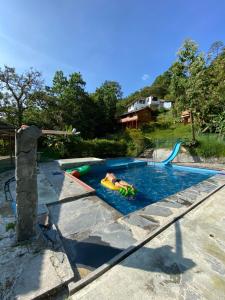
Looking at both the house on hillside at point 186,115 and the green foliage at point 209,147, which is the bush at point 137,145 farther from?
the green foliage at point 209,147

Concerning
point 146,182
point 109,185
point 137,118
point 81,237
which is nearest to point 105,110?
point 137,118

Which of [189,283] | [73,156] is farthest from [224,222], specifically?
[73,156]

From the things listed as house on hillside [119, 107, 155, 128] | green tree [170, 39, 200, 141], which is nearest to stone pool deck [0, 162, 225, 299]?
green tree [170, 39, 200, 141]

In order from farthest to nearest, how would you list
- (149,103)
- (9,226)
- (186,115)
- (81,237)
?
(149,103), (186,115), (9,226), (81,237)

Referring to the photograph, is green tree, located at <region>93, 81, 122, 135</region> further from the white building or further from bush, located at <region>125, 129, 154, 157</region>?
bush, located at <region>125, 129, 154, 157</region>

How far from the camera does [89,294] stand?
7.45 feet

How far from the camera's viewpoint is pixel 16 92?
1955cm

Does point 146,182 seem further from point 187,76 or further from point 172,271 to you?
point 187,76

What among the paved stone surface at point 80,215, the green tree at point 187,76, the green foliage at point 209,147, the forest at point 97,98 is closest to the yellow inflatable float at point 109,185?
the paved stone surface at point 80,215

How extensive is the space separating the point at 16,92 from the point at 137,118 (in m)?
18.8

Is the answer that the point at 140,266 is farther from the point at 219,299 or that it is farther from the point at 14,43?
the point at 14,43

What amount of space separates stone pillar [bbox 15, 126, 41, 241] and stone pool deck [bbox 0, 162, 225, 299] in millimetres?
349

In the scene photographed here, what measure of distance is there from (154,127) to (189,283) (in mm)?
26519

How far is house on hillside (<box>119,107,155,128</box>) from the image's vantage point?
97.0 feet
